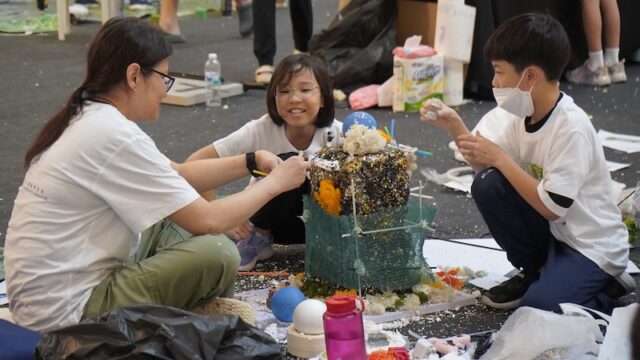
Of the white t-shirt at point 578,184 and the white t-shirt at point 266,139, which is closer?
the white t-shirt at point 578,184

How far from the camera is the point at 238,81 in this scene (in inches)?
242

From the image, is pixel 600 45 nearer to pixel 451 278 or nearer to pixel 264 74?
pixel 264 74

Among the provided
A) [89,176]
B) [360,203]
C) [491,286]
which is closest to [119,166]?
[89,176]

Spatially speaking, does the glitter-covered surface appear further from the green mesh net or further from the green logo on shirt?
the green logo on shirt

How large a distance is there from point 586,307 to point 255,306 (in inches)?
36.3

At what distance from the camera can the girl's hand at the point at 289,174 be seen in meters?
2.64

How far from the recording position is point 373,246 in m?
2.83

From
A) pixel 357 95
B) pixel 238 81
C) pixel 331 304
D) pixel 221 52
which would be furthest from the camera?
pixel 221 52

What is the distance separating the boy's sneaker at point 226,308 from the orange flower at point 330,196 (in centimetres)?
36

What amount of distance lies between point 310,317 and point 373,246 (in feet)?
1.20

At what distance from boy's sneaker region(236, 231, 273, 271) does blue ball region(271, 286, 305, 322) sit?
17.8 inches

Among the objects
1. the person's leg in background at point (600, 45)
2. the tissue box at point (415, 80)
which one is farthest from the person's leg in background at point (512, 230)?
the person's leg in background at point (600, 45)

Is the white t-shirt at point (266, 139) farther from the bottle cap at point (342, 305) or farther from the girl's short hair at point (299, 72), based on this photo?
the bottle cap at point (342, 305)

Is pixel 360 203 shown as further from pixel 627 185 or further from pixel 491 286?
pixel 627 185
